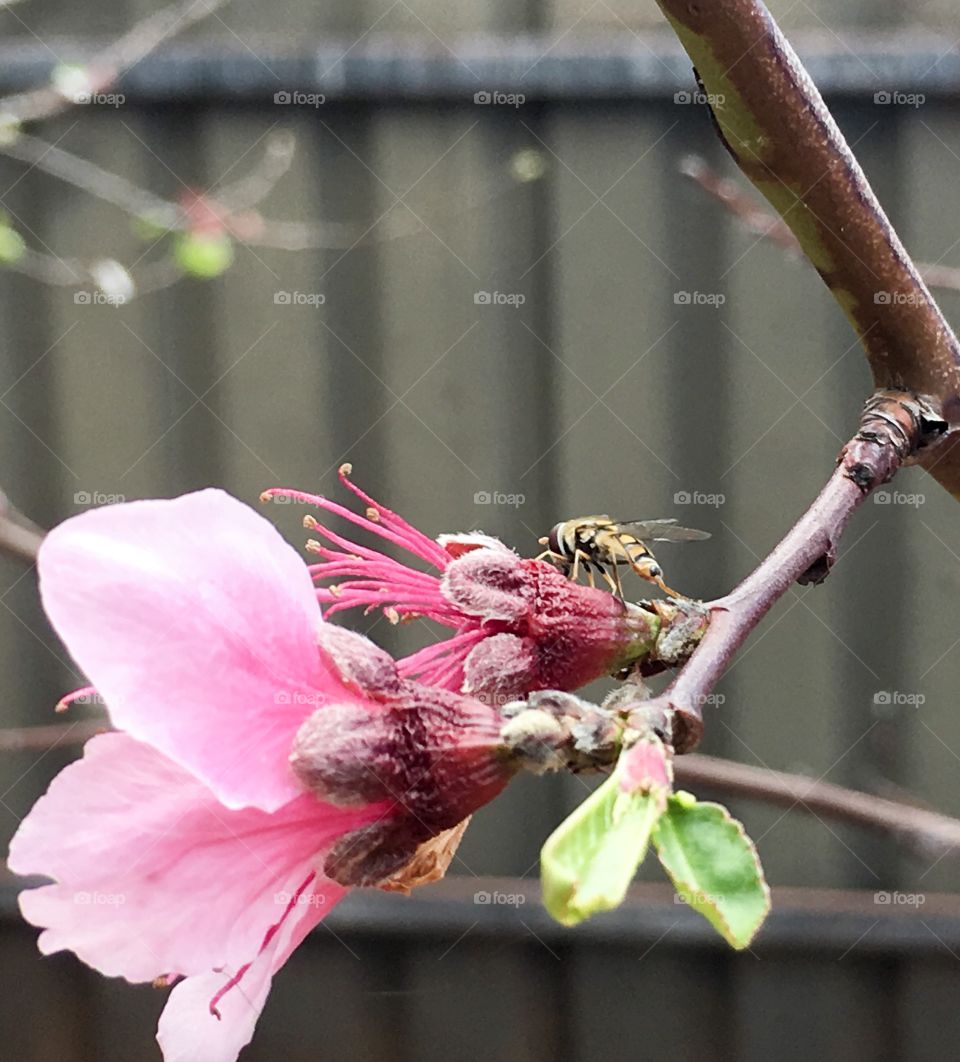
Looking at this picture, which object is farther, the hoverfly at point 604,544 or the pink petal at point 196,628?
the hoverfly at point 604,544

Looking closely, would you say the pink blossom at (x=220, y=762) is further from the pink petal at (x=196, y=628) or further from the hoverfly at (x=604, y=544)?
the hoverfly at (x=604, y=544)

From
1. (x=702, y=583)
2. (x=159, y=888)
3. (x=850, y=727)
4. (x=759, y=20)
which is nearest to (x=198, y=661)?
(x=159, y=888)

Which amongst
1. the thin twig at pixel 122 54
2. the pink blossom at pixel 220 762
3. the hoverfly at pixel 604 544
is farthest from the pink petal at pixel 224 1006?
the thin twig at pixel 122 54

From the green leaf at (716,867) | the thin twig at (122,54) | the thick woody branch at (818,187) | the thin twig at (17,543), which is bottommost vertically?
the green leaf at (716,867)

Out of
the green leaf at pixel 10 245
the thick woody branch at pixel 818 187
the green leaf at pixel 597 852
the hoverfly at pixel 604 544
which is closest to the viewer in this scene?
the green leaf at pixel 597 852

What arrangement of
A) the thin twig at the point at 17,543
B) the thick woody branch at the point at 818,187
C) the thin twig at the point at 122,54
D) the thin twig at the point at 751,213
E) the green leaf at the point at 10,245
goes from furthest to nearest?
1. the thin twig at the point at 122,54
2. the green leaf at the point at 10,245
3. the thin twig at the point at 751,213
4. the thin twig at the point at 17,543
5. the thick woody branch at the point at 818,187

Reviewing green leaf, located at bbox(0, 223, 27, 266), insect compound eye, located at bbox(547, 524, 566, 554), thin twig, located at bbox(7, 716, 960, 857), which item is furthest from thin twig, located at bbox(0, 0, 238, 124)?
insect compound eye, located at bbox(547, 524, 566, 554)
